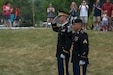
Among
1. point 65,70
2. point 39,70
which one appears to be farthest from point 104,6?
point 65,70

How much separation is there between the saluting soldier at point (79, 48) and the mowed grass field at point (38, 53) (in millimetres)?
3313

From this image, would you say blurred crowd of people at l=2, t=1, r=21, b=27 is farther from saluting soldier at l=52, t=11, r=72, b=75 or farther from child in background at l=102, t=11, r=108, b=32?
saluting soldier at l=52, t=11, r=72, b=75

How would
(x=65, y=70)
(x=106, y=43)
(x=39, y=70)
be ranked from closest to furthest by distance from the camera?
(x=65, y=70)
(x=39, y=70)
(x=106, y=43)

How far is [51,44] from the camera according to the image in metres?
13.7

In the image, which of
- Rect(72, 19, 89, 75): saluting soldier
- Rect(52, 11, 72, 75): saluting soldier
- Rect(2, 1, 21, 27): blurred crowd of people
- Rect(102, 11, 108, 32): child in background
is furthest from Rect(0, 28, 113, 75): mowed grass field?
Rect(72, 19, 89, 75): saluting soldier

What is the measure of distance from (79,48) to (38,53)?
554 centimetres

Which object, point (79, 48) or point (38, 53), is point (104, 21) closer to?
point (38, 53)

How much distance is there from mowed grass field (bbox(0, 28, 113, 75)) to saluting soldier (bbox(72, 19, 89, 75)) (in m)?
3.31

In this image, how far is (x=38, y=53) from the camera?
42.3 feet

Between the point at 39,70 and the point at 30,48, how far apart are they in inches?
99.4

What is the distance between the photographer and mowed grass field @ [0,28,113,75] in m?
11.1

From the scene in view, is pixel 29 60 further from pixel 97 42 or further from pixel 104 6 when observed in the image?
pixel 104 6

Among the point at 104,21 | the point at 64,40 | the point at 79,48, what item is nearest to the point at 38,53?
the point at 104,21

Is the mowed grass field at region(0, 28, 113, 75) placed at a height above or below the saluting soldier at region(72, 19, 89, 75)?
below
